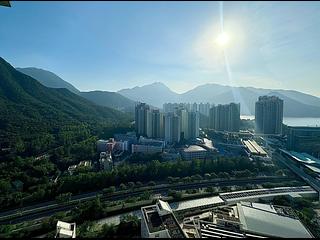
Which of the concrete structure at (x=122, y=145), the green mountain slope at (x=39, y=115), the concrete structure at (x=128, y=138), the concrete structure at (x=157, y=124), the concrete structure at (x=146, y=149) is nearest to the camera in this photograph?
the concrete structure at (x=146, y=149)

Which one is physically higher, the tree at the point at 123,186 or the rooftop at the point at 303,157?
the rooftop at the point at 303,157

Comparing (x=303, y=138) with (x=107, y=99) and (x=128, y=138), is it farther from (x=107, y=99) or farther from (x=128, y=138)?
(x=107, y=99)

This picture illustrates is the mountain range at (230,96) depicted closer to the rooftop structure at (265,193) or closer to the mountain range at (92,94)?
the mountain range at (92,94)

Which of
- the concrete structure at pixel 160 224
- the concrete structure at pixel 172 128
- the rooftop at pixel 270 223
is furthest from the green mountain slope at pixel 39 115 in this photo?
the rooftop at pixel 270 223

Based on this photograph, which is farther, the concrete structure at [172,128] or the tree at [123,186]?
the concrete structure at [172,128]

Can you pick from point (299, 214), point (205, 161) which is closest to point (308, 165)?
point (205, 161)

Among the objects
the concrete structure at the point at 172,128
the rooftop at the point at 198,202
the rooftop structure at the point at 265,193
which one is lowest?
the rooftop at the point at 198,202

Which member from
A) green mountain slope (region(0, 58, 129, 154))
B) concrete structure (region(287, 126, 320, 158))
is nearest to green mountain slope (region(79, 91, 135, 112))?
green mountain slope (region(0, 58, 129, 154))

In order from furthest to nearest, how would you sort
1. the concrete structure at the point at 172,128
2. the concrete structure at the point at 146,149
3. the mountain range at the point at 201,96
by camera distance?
1. the mountain range at the point at 201,96
2. the concrete structure at the point at 172,128
3. the concrete structure at the point at 146,149

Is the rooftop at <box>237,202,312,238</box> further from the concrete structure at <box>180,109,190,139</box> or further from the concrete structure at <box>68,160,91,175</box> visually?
the concrete structure at <box>180,109,190,139</box>
